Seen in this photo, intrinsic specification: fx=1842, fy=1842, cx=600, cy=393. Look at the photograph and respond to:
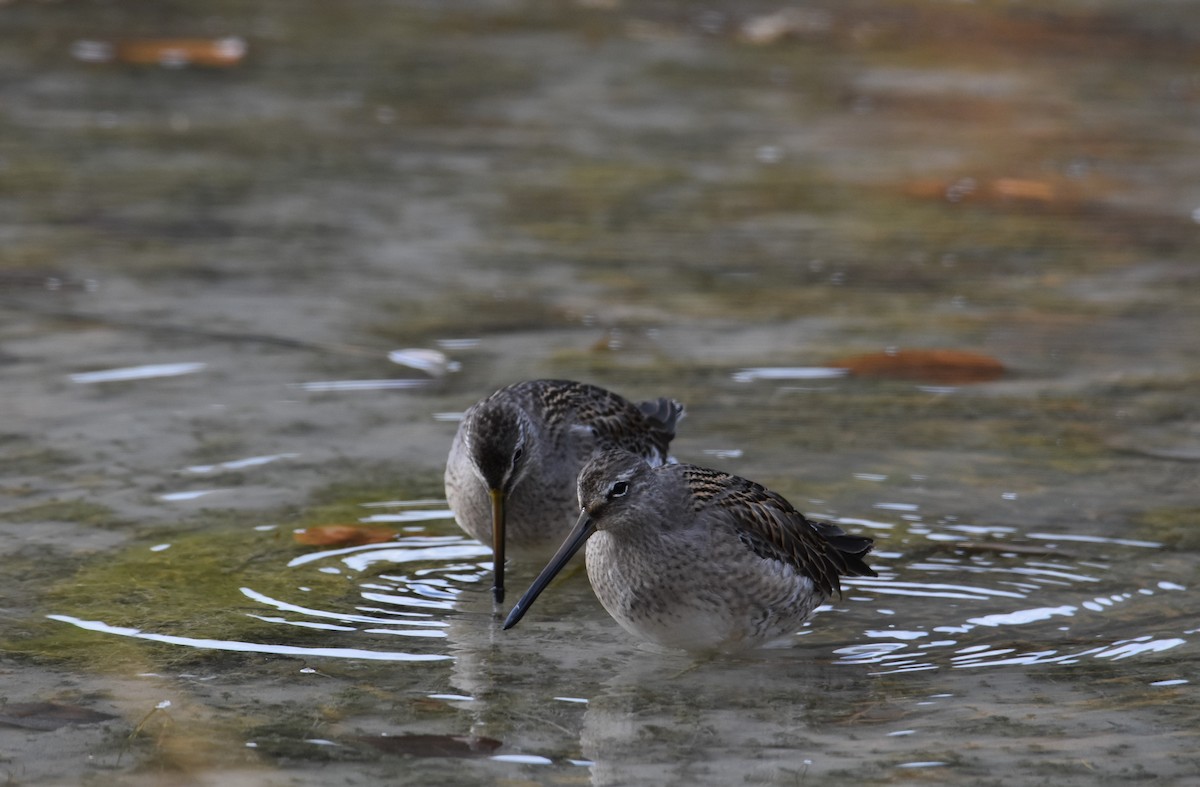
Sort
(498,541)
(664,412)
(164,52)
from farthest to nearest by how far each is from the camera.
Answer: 1. (164,52)
2. (664,412)
3. (498,541)

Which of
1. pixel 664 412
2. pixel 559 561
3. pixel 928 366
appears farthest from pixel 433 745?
pixel 928 366

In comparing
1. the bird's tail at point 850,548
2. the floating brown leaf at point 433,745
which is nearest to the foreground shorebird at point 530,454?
the bird's tail at point 850,548

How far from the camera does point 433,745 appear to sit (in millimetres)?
4395

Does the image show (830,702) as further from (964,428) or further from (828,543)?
(964,428)

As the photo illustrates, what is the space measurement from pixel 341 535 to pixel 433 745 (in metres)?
1.61

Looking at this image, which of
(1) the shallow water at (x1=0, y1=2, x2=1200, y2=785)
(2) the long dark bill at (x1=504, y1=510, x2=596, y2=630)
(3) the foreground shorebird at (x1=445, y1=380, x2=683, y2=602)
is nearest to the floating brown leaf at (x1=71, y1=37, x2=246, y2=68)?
(1) the shallow water at (x1=0, y1=2, x2=1200, y2=785)

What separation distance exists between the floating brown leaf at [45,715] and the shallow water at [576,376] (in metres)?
0.03

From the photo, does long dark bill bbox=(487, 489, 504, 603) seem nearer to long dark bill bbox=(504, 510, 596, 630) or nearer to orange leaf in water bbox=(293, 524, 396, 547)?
long dark bill bbox=(504, 510, 596, 630)

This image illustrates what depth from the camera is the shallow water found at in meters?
4.61

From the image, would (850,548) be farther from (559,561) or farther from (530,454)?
(530,454)

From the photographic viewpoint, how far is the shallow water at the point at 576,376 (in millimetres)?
4609

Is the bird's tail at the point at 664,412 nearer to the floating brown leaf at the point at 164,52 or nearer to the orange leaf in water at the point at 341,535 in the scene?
the orange leaf in water at the point at 341,535

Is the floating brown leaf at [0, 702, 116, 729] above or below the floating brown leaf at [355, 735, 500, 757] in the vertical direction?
above

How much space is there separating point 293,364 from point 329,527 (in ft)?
6.43
